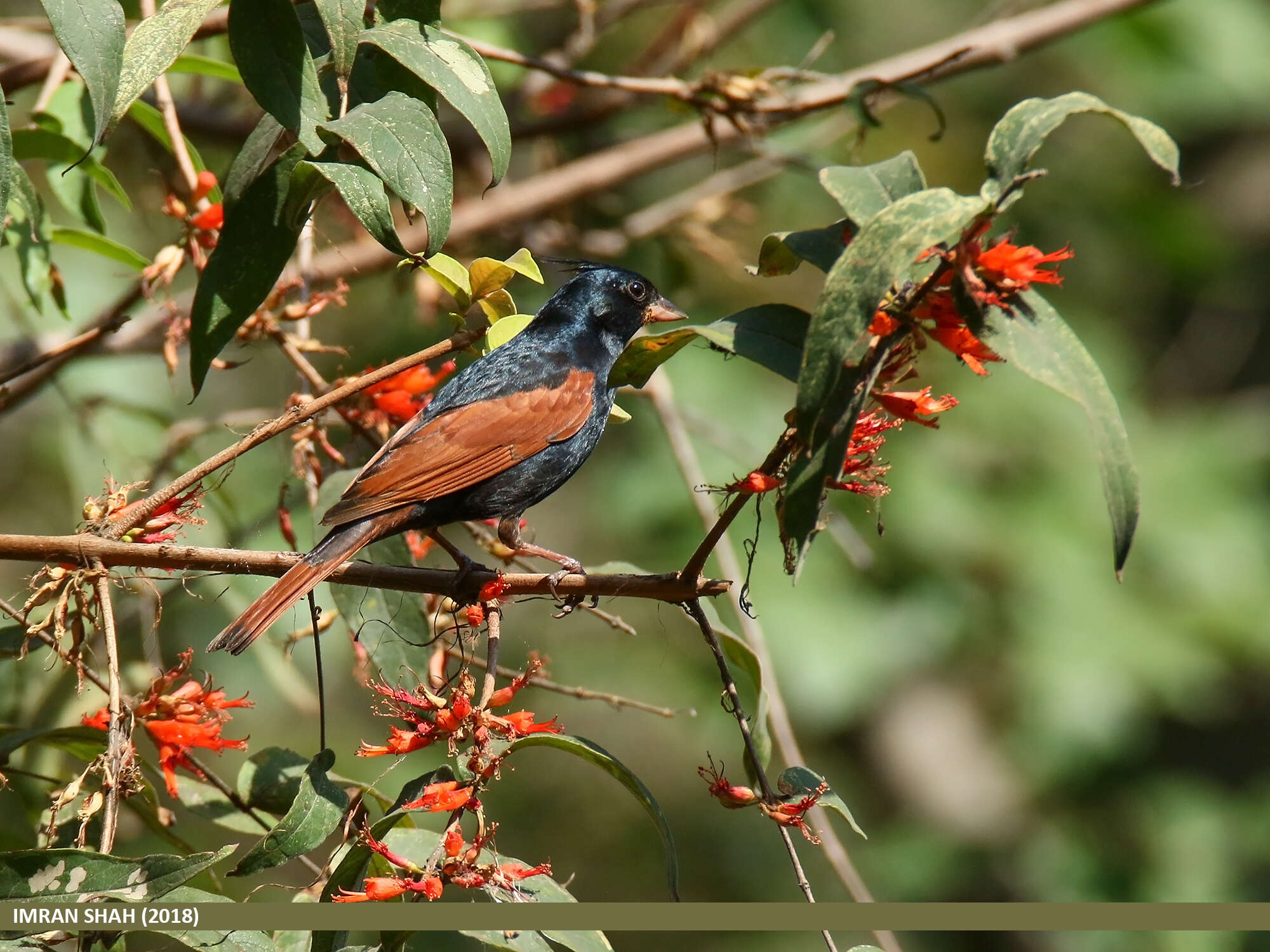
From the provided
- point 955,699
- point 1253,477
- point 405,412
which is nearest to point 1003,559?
point 1253,477

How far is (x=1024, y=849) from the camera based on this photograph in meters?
7.11

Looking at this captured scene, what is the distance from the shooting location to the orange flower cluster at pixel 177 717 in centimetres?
199

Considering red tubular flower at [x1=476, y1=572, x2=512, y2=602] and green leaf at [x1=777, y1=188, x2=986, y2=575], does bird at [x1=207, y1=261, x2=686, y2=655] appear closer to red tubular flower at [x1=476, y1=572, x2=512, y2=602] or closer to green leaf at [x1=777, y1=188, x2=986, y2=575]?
red tubular flower at [x1=476, y1=572, x2=512, y2=602]

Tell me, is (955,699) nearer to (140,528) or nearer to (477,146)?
(477,146)

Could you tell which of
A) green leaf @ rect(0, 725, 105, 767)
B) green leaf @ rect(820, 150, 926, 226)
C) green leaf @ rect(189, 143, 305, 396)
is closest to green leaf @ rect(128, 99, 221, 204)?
green leaf @ rect(189, 143, 305, 396)

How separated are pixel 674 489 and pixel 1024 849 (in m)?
3.48

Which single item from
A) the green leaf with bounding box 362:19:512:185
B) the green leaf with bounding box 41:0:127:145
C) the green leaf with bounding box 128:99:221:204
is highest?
the green leaf with bounding box 128:99:221:204

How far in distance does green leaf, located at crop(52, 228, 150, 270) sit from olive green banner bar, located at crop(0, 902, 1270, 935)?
1435 millimetres

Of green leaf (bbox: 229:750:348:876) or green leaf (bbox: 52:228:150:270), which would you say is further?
green leaf (bbox: 52:228:150:270)

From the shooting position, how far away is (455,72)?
169 centimetres

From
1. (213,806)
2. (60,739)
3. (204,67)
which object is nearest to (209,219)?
(204,67)

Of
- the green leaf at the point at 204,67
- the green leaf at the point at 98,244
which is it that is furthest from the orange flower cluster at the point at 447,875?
the green leaf at the point at 204,67

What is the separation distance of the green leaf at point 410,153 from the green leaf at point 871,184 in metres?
0.51

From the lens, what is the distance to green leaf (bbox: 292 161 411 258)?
5.04 feet
